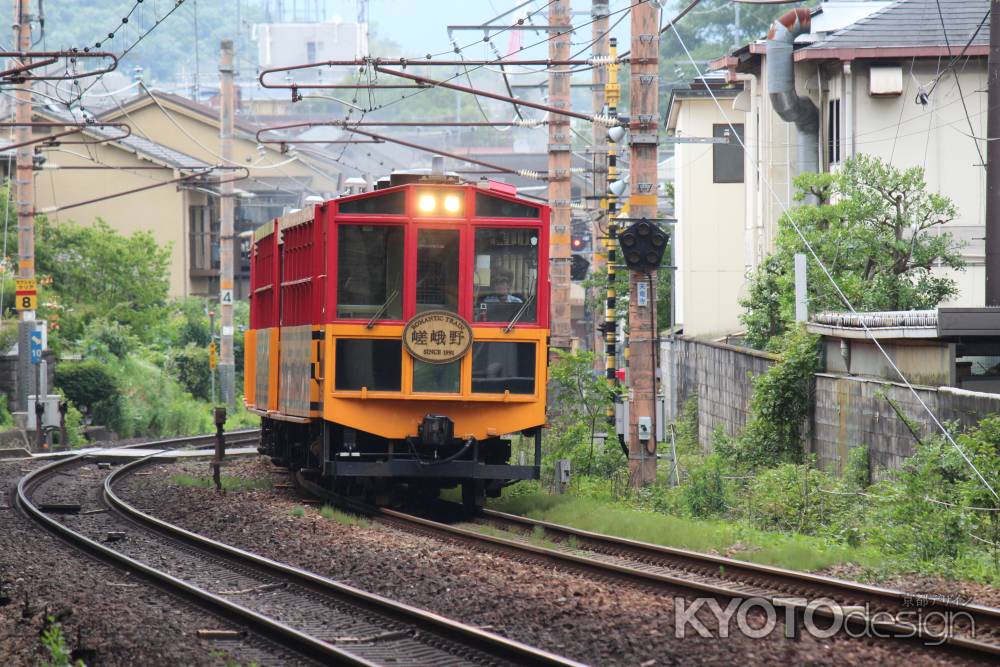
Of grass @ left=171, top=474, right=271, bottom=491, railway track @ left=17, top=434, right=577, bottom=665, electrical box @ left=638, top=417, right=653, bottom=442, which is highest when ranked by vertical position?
electrical box @ left=638, top=417, right=653, bottom=442

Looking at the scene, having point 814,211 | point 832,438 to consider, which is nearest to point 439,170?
point 832,438

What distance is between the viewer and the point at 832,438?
1756cm

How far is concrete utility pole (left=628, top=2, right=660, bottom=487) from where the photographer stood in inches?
628

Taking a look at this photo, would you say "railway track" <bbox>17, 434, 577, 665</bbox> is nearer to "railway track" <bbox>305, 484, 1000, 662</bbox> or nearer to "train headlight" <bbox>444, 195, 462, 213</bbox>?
"railway track" <bbox>305, 484, 1000, 662</bbox>

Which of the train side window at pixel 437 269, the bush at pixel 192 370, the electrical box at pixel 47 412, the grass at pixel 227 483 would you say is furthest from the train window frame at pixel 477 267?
the bush at pixel 192 370

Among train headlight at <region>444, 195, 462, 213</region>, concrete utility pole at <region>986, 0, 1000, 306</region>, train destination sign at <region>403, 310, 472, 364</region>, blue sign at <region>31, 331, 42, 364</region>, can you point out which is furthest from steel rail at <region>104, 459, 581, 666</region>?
blue sign at <region>31, 331, 42, 364</region>

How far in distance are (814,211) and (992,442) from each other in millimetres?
9251

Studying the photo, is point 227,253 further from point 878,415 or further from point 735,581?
point 735,581

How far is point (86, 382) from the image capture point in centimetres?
3359

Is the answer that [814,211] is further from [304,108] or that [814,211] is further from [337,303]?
[304,108]

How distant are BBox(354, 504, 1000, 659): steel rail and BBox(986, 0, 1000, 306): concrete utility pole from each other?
5.56 meters

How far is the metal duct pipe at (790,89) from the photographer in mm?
26656

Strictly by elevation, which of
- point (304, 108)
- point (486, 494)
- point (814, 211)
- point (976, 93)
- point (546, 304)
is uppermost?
point (304, 108)

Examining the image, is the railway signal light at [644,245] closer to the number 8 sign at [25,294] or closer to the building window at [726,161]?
the number 8 sign at [25,294]
